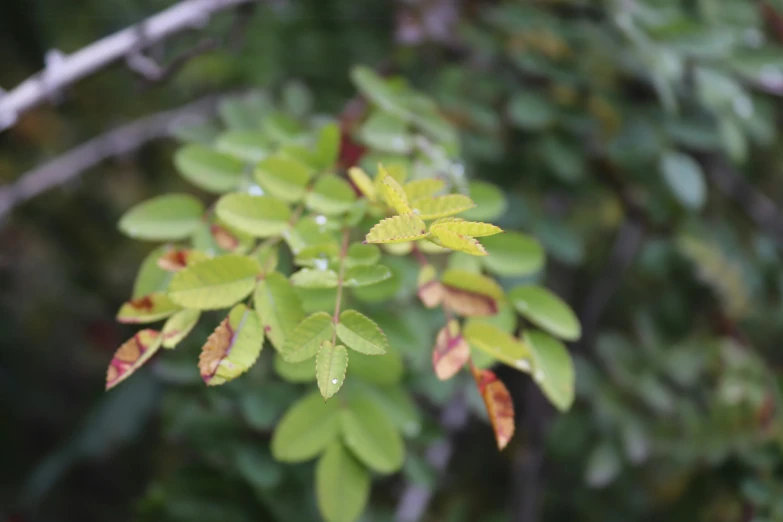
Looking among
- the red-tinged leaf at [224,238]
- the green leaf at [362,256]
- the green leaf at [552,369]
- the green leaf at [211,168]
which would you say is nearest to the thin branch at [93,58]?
the green leaf at [211,168]

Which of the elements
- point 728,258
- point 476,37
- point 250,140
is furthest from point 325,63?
point 728,258

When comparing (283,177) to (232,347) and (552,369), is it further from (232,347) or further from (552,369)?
(552,369)

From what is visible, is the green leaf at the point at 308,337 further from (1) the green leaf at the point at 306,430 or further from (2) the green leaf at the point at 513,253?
(2) the green leaf at the point at 513,253

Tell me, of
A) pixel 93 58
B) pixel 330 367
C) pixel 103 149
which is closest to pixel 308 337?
pixel 330 367

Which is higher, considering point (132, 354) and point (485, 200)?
point (132, 354)

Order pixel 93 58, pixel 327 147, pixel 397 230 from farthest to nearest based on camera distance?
1. pixel 93 58
2. pixel 327 147
3. pixel 397 230

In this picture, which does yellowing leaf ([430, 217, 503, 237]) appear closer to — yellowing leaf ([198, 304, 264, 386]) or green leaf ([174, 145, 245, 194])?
yellowing leaf ([198, 304, 264, 386])

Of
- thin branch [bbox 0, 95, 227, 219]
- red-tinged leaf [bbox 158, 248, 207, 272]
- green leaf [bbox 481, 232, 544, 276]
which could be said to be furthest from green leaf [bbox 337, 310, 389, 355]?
thin branch [bbox 0, 95, 227, 219]
